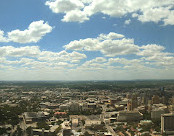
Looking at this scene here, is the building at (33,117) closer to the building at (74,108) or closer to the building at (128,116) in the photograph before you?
the building at (74,108)

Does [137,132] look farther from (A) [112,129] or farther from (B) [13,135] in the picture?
(B) [13,135]

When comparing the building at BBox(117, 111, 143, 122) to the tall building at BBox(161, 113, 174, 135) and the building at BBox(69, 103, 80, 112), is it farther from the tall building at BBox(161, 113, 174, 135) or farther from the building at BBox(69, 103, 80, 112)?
the building at BBox(69, 103, 80, 112)

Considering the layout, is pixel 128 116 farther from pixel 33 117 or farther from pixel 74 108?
pixel 33 117

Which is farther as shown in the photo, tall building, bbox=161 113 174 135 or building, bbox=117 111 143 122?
building, bbox=117 111 143 122

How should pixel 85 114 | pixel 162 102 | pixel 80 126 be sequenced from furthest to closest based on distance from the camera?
pixel 162 102 → pixel 85 114 → pixel 80 126

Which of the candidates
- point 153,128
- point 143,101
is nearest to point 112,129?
point 153,128

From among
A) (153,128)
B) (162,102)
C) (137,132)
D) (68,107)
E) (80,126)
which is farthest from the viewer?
(162,102)

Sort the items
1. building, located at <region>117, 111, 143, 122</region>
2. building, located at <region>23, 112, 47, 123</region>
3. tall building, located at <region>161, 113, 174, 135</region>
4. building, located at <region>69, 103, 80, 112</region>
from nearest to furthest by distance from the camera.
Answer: tall building, located at <region>161, 113, 174, 135</region> < building, located at <region>23, 112, 47, 123</region> < building, located at <region>117, 111, 143, 122</region> < building, located at <region>69, 103, 80, 112</region>

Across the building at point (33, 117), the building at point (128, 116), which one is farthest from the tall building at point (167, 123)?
the building at point (33, 117)

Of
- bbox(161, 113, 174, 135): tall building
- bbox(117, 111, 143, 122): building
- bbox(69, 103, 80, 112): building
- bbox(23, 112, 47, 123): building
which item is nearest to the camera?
bbox(161, 113, 174, 135): tall building

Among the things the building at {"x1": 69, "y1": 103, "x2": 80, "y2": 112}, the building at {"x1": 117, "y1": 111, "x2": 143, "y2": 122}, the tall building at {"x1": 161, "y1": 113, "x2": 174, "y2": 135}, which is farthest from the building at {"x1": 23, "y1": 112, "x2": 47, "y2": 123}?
the tall building at {"x1": 161, "y1": 113, "x2": 174, "y2": 135}

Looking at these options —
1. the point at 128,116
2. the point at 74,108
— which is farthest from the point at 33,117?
the point at 128,116
